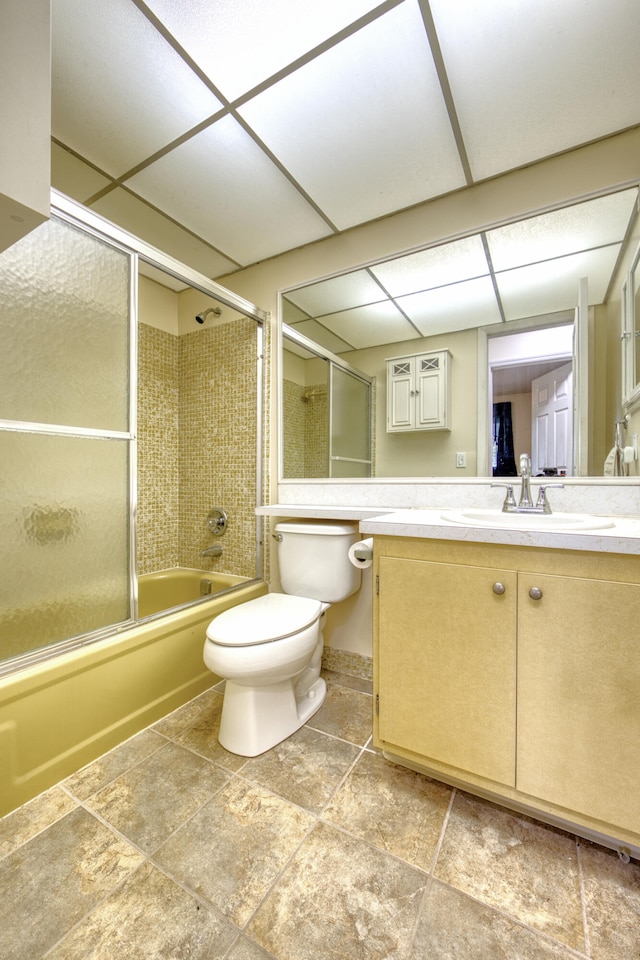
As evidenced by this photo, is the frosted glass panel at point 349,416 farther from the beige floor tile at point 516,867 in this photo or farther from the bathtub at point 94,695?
the beige floor tile at point 516,867

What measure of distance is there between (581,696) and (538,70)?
5.63ft

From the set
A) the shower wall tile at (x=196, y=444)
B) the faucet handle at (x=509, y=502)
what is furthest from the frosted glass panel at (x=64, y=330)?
the faucet handle at (x=509, y=502)

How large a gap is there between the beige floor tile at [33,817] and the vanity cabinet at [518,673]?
0.95m

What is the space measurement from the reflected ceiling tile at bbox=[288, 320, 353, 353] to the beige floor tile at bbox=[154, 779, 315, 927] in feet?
5.79

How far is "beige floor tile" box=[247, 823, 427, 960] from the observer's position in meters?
0.77

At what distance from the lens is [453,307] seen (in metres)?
1.64

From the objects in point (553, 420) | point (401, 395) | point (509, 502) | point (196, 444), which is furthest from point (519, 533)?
point (196, 444)

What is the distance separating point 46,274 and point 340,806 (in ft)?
6.33

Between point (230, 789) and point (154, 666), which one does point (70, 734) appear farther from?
point (230, 789)

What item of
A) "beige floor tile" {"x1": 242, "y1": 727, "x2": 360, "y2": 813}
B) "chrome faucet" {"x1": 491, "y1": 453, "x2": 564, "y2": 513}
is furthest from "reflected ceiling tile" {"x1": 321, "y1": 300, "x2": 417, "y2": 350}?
"beige floor tile" {"x1": 242, "y1": 727, "x2": 360, "y2": 813}

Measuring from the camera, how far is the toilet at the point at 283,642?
1.25m

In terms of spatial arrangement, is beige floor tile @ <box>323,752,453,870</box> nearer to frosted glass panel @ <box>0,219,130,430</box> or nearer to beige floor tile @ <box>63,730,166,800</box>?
beige floor tile @ <box>63,730,166,800</box>

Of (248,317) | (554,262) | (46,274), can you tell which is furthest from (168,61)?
(554,262)

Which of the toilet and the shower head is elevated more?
the shower head
